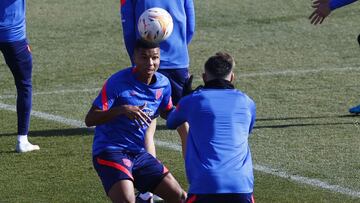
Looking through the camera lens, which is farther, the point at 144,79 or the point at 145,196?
the point at 145,196

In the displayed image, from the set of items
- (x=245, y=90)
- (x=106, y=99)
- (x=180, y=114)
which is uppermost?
(x=180, y=114)

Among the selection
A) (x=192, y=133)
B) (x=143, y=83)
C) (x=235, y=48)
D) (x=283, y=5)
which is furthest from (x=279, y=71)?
(x=192, y=133)

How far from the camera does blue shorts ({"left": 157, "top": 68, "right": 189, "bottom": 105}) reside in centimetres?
1141

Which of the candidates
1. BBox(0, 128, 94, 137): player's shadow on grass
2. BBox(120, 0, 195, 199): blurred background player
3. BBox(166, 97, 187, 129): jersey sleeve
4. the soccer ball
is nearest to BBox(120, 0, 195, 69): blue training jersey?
BBox(120, 0, 195, 199): blurred background player

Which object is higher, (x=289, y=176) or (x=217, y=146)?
(x=217, y=146)

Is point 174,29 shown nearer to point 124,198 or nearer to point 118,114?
point 118,114

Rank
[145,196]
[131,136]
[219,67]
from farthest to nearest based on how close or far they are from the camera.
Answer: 1. [145,196]
2. [131,136]
3. [219,67]

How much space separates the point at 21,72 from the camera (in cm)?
1273

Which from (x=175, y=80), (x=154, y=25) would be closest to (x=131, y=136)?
(x=154, y=25)

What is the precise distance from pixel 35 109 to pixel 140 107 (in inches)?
241

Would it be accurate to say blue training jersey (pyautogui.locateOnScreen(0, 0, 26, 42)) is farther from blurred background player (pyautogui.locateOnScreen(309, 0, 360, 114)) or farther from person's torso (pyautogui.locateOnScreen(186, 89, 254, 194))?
person's torso (pyautogui.locateOnScreen(186, 89, 254, 194))

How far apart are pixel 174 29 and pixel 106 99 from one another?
2.59m

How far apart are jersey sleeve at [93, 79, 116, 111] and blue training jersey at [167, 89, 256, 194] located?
1.20 metres

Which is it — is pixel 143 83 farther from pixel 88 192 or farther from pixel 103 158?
pixel 88 192
